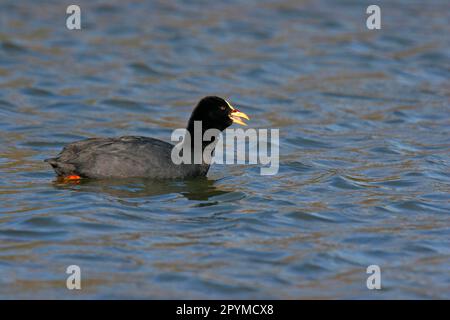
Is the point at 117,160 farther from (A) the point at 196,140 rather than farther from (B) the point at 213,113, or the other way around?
(B) the point at 213,113

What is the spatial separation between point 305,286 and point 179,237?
1482mm

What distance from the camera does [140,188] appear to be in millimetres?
9789

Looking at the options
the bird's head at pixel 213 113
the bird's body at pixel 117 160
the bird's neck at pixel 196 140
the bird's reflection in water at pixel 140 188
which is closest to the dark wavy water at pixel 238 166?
the bird's reflection in water at pixel 140 188

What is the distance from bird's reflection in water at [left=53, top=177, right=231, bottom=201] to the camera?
9.62 meters

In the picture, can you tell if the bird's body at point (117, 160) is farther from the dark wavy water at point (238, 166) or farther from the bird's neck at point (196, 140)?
→ the bird's neck at point (196, 140)

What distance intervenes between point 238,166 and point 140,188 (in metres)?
1.88

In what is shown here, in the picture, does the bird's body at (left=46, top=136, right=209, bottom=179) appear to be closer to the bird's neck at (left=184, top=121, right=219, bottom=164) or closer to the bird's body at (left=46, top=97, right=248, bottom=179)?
the bird's body at (left=46, top=97, right=248, bottom=179)

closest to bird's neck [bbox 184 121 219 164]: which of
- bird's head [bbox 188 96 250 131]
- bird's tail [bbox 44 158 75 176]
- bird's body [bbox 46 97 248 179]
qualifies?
bird's head [bbox 188 96 250 131]

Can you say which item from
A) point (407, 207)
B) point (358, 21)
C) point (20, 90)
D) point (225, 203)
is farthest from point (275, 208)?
point (358, 21)

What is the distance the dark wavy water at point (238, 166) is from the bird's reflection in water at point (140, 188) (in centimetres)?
3

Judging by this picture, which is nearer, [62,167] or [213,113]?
[62,167]

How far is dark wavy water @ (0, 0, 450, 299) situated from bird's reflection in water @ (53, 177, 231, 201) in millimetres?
26

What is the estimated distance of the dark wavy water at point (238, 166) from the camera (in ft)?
25.2

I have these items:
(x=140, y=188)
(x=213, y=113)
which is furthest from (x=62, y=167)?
(x=213, y=113)
